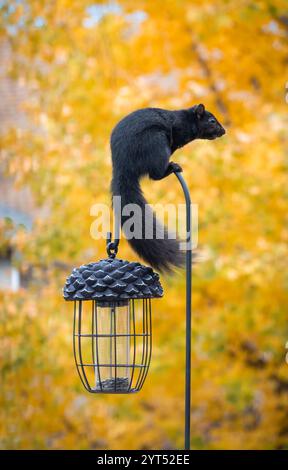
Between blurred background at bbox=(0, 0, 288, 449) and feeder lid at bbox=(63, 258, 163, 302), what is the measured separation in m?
1.97

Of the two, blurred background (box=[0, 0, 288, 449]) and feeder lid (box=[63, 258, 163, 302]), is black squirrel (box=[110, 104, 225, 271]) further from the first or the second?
blurred background (box=[0, 0, 288, 449])

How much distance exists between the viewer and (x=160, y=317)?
4551mm

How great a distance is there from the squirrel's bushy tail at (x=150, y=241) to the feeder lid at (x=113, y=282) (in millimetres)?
39

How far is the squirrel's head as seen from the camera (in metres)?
2.24

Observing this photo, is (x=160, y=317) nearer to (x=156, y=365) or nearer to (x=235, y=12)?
(x=156, y=365)

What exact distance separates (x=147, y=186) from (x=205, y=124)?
2041 mm

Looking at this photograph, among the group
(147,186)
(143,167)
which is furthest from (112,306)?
(147,186)

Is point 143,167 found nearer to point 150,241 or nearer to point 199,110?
point 150,241

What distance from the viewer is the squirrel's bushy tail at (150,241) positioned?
201 centimetres

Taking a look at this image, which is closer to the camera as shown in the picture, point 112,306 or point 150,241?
point 150,241

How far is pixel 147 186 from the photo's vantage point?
4289 mm
